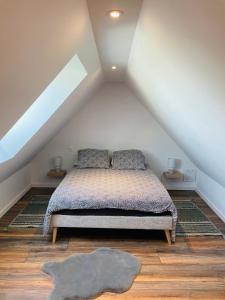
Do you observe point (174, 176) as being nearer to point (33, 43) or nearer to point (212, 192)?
point (212, 192)

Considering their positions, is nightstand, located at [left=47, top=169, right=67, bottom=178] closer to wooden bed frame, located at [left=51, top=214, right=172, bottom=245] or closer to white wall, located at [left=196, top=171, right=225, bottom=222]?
wooden bed frame, located at [left=51, top=214, right=172, bottom=245]

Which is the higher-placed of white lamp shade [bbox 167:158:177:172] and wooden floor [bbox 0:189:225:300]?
white lamp shade [bbox 167:158:177:172]

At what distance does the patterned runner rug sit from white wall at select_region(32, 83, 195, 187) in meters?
0.91

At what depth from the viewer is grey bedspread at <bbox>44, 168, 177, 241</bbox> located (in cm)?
312

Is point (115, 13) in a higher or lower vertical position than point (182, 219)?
higher

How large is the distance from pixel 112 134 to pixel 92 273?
292cm

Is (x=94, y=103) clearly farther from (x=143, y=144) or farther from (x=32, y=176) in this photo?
(x=32, y=176)

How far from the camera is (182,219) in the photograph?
3822 mm

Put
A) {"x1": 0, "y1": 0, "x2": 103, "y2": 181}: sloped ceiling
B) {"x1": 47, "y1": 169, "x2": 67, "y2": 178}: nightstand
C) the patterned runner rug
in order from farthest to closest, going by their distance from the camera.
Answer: {"x1": 47, "y1": 169, "x2": 67, "y2": 178}: nightstand, the patterned runner rug, {"x1": 0, "y1": 0, "x2": 103, "y2": 181}: sloped ceiling

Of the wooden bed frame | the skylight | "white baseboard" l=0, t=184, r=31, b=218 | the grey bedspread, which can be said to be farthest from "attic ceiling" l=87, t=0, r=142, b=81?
"white baseboard" l=0, t=184, r=31, b=218

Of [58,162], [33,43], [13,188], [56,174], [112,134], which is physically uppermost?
[33,43]

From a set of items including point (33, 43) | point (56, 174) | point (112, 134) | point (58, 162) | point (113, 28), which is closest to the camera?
point (33, 43)

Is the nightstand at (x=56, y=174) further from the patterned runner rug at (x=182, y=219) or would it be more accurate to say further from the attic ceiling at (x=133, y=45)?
the attic ceiling at (x=133, y=45)

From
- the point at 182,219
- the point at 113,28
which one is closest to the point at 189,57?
the point at 113,28
